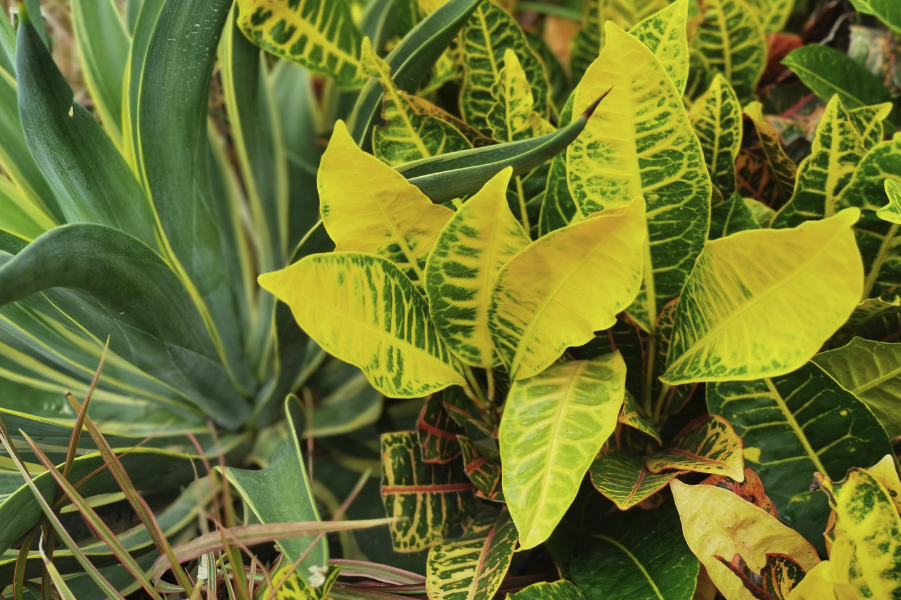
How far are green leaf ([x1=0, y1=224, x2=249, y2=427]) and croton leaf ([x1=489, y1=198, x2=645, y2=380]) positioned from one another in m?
0.23

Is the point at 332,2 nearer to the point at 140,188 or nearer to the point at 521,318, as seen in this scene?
the point at 140,188

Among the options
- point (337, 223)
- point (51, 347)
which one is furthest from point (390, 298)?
point (51, 347)

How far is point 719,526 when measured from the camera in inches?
15.4

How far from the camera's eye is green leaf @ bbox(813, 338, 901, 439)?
1.46 feet

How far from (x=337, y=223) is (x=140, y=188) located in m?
0.21

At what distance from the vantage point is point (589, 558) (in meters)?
0.47

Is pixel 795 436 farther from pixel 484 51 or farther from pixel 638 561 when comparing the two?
pixel 484 51

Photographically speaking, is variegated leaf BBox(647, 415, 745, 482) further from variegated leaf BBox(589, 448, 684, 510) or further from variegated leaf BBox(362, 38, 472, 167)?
variegated leaf BBox(362, 38, 472, 167)

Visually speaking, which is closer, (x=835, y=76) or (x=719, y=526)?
(x=719, y=526)

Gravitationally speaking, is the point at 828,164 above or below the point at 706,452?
above

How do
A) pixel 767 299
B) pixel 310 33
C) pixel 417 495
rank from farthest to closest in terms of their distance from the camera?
pixel 310 33
pixel 417 495
pixel 767 299

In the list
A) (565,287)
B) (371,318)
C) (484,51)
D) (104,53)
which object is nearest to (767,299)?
(565,287)

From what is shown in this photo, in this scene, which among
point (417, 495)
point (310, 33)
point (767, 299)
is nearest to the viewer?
point (767, 299)

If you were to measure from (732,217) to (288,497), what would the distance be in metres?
0.36
